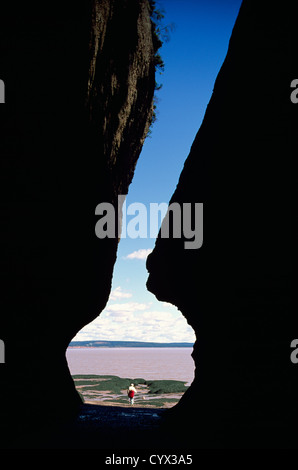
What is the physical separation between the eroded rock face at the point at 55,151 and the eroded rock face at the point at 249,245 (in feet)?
12.7

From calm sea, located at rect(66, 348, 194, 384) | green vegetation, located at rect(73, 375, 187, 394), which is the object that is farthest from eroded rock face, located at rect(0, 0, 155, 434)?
calm sea, located at rect(66, 348, 194, 384)

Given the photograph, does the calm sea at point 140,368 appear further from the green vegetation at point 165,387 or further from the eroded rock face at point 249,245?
the eroded rock face at point 249,245

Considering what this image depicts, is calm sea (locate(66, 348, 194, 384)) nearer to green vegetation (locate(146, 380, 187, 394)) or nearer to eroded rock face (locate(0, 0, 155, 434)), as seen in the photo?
green vegetation (locate(146, 380, 187, 394))

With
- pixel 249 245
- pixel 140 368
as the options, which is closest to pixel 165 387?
pixel 249 245

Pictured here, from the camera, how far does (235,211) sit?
984 cm

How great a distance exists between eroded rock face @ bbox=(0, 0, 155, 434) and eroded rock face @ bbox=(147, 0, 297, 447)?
3.86 m

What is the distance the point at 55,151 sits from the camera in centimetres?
1039

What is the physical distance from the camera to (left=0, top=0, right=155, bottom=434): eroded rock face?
8133 millimetres

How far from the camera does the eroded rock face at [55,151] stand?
8133 mm

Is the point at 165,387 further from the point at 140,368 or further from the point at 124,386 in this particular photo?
the point at 140,368

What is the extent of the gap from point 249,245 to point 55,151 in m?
6.62

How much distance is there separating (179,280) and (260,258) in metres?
6.87
